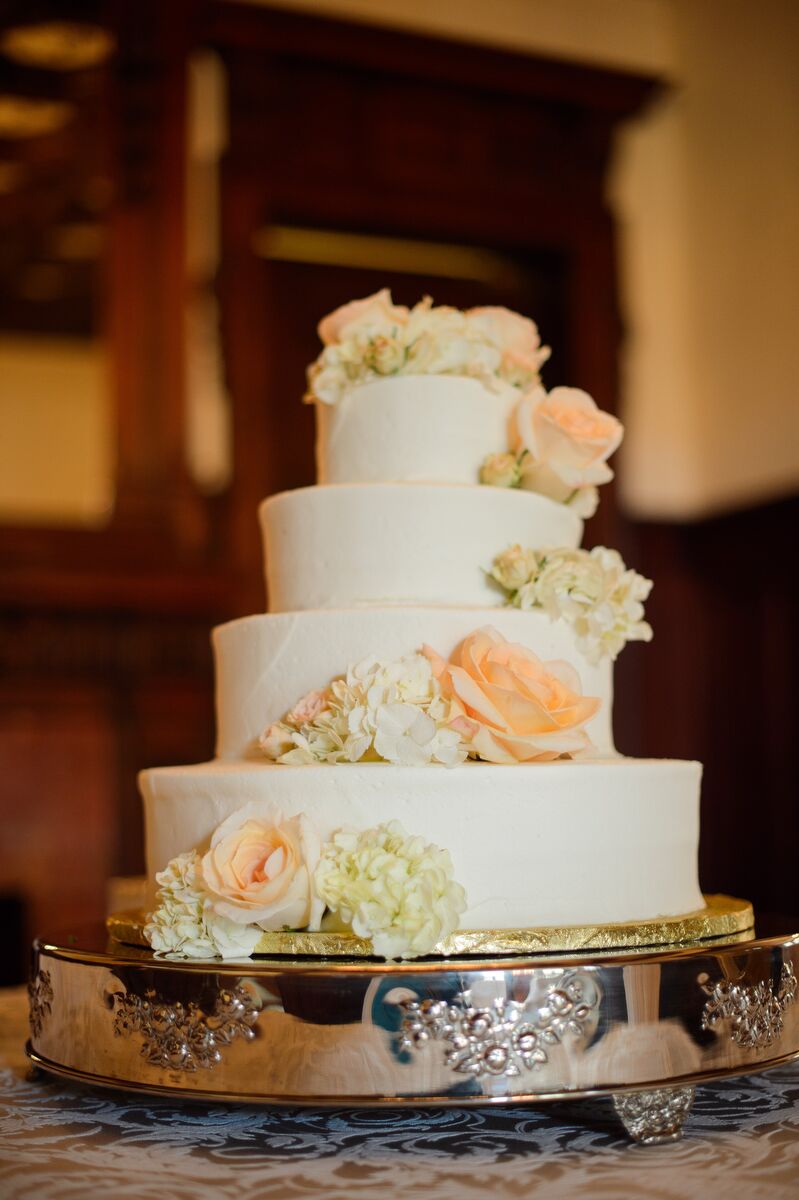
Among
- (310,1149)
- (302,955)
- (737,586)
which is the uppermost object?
(737,586)

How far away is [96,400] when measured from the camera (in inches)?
318

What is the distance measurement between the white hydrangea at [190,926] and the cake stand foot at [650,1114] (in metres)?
0.54

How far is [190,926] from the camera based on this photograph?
6.05ft

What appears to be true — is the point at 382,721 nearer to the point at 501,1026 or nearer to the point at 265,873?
the point at 265,873

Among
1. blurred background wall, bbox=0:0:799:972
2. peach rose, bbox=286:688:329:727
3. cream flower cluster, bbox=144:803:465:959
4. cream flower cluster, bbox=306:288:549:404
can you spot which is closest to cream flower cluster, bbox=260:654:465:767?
peach rose, bbox=286:688:329:727

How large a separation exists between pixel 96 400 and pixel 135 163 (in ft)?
10.1

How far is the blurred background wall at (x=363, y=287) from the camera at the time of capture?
491cm

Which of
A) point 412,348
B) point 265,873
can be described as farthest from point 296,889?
point 412,348

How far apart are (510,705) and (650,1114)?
1.86ft

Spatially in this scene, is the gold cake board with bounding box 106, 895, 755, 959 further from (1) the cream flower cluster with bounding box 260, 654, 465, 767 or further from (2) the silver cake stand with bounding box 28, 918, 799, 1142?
(1) the cream flower cluster with bounding box 260, 654, 465, 767

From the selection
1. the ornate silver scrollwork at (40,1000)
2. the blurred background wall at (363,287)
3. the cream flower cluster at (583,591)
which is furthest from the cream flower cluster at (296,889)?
the blurred background wall at (363,287)

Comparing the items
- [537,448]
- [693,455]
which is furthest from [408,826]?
[693,455]

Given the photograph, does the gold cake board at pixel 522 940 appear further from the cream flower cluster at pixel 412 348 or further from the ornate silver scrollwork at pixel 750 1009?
the cream flower cluster at pixel 412 348

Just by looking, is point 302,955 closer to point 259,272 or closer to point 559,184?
point 259,272
